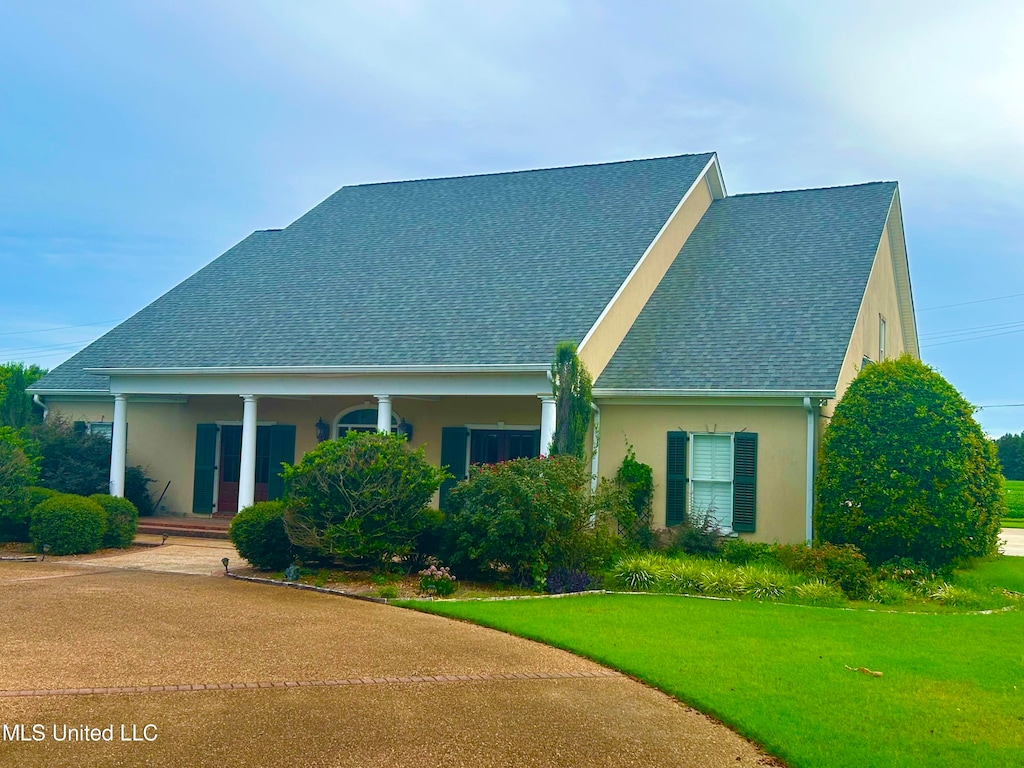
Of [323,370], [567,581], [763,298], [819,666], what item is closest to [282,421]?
[323,370]

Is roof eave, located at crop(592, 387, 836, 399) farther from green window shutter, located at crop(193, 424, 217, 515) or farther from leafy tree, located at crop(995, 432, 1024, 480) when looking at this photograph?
leafy tree, located at crop(995, 432, 1024, 480)

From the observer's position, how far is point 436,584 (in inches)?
466

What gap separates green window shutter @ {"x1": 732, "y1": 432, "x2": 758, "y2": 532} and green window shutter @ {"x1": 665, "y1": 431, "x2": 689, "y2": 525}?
88 centimetres

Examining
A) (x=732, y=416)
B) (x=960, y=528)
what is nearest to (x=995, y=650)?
(x=960, y=528)

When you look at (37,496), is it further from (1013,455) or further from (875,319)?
(1013,455)

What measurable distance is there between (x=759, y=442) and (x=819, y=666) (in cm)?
757

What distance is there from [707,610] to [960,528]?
5.10 m

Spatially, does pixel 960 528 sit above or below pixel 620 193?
below

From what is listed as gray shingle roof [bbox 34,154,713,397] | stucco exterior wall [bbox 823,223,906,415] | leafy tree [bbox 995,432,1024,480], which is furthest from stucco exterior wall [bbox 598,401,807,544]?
leafy tree [bbox 995,432,1024,480]

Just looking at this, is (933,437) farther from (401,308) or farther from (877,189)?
(401,308)

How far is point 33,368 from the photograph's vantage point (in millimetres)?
29375

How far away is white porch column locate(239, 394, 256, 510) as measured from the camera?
17.8m

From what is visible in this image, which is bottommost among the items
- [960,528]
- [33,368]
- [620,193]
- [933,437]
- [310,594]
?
[310,594]

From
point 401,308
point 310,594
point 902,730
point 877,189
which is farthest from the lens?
point 877,189
